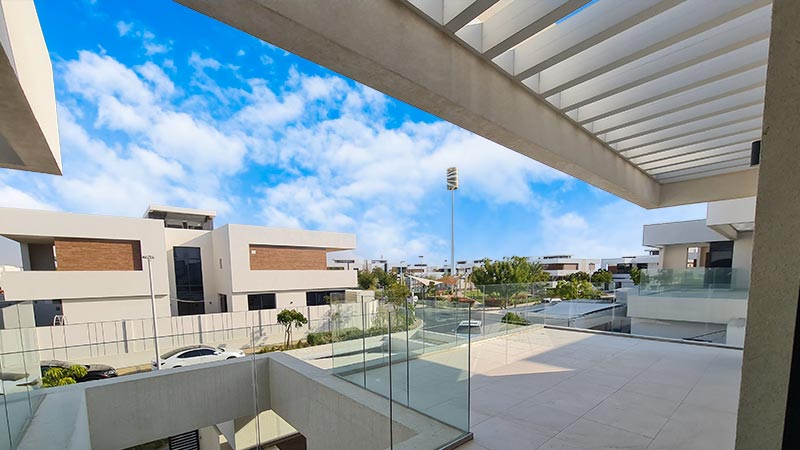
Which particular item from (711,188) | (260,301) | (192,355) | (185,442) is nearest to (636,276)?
(711,188)

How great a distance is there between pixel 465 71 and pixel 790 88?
7.55 feet

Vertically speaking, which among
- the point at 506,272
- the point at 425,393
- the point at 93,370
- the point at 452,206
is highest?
the point at 452,206

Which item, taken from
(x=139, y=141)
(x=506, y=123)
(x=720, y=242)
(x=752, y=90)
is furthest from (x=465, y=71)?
(x=720, y=242)

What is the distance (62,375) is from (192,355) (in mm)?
3359

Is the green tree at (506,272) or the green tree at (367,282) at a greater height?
the green tree at (506,272)

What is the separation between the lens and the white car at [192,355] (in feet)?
38.5

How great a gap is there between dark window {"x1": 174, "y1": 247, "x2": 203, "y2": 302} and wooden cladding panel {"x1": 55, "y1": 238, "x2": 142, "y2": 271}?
3754 mm

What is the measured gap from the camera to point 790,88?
3.06 feet

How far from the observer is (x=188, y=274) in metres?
20.6

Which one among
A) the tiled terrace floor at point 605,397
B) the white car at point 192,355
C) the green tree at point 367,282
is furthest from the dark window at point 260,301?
the green tree at point 367,282

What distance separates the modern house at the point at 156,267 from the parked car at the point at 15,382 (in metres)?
8.70

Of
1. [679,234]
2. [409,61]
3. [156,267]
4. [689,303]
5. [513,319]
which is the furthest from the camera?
[679,234]

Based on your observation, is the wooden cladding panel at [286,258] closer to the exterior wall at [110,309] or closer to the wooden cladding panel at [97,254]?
the exterior wall at [110,309]

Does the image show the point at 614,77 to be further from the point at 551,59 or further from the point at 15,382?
the point at 15,382
